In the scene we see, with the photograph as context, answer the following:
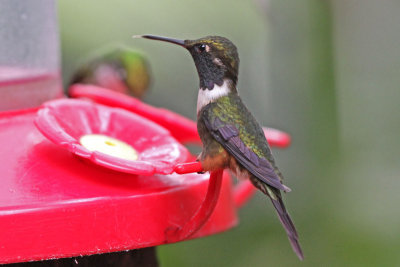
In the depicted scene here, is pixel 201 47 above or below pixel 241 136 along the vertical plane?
above

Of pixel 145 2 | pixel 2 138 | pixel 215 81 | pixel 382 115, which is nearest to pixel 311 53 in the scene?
pixel 382 115

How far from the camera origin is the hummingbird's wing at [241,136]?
2682 millimetres

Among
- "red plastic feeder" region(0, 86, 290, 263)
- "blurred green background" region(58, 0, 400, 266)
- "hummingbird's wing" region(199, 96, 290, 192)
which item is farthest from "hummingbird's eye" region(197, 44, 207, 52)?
"blurred green background" region(58, 0, 400, 266)

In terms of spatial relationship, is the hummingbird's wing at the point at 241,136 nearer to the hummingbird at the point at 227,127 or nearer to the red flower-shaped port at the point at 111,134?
the hummingbird at the point at 227,127

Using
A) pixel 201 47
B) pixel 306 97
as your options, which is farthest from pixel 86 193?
pixel 306 97

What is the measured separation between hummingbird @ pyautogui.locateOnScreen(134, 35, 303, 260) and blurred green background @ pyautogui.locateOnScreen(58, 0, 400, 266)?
324cm

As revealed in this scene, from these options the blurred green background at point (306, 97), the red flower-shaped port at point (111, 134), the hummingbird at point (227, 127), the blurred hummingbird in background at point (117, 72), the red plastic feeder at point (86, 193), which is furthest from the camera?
the blurred green background at point (306, 97)

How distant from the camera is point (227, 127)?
9.12ft

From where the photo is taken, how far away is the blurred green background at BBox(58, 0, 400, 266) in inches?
253

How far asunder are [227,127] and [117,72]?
375 centimetres

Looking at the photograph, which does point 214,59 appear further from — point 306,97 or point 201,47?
point 306,97

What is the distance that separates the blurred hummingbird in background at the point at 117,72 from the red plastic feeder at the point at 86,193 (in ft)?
10.7

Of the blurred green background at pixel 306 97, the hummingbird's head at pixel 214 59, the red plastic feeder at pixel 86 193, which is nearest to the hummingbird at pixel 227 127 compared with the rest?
the hummingbird's head at pixel 214 59

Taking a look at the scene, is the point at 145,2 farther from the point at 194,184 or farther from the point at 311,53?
the point at 194,184
